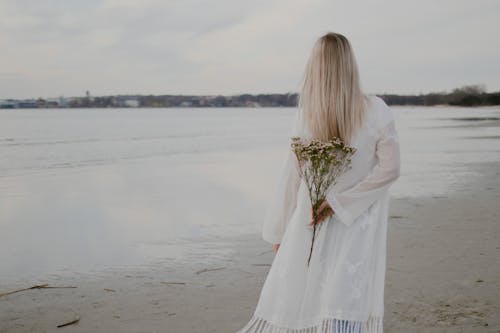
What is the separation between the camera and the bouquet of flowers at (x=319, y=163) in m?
2.62

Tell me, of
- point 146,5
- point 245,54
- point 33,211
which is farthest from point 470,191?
point 245,54

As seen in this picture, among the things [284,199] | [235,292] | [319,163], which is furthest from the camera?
[235,292]

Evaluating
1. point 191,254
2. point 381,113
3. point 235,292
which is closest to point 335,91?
point 381,113

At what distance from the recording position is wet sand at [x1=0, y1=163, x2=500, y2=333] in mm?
4324

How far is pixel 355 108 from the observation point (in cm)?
265

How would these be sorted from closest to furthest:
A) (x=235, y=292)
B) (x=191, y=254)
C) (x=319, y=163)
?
(x=319, y=163)
(x=235, y=292)
(x=191, y=254)

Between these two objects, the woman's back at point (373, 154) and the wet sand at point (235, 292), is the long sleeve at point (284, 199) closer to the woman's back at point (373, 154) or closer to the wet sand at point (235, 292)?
the woman's back at point (373, 154)

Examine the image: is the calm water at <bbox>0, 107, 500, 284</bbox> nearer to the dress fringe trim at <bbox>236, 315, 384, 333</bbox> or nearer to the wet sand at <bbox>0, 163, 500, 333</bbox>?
the wet sand at <bbox>0, 163, 500, 333</bbox>

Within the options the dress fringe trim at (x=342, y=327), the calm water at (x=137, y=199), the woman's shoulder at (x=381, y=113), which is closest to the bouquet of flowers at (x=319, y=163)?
the woman's shoulder at (x=381, y=113)

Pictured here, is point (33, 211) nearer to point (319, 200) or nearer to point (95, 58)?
point (319, 200)

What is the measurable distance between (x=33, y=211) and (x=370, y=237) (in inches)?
338

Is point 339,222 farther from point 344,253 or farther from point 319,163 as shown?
point 319,163

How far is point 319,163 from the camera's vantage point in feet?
8.68

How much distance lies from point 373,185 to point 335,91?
53 cm
